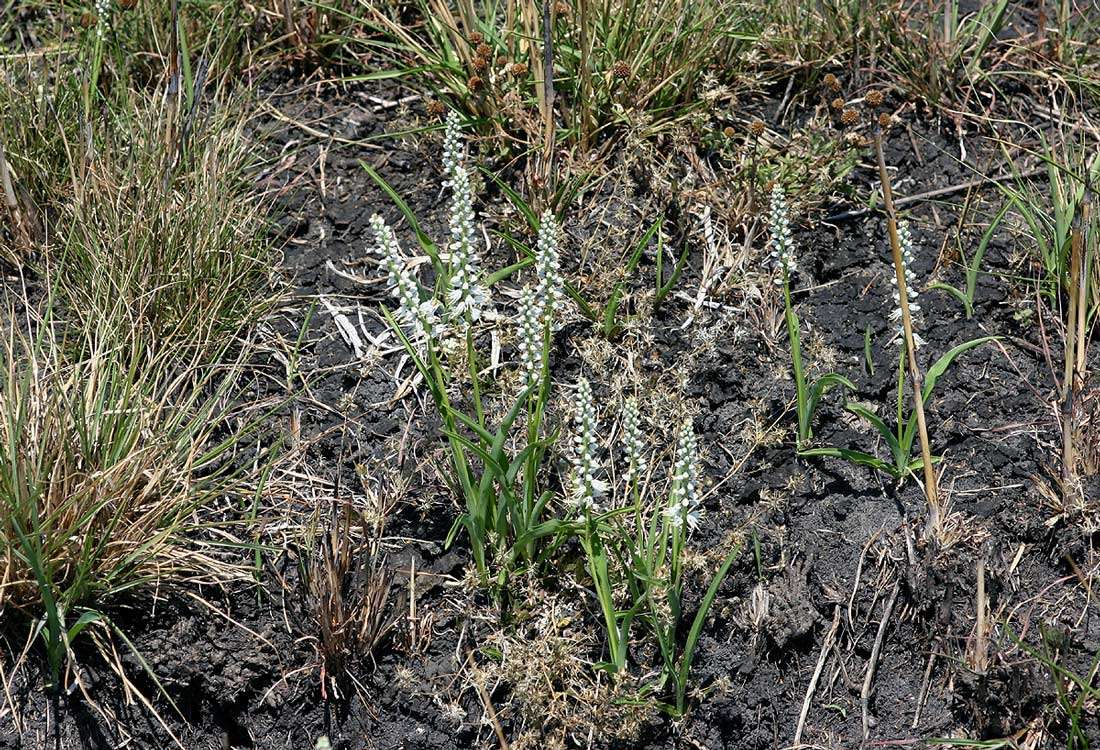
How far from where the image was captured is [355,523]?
9.46ft

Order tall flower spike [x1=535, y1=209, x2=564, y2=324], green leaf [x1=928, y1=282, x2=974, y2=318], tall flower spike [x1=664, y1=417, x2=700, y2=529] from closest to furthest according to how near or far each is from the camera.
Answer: tall flower spike [x1=664, y1=417, x2=700, y2=529]
tall flower spike [x1=535, y1=209, x2=564, y2=324]
green leaf [x1=928, y1=282, x2=974, y2=318]

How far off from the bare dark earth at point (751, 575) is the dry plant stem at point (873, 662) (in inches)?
0.4

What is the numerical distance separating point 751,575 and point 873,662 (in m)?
0.36

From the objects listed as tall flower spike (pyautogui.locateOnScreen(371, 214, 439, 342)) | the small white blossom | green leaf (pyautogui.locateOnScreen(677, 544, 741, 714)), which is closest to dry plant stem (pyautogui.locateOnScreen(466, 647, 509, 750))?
green leaf (pyautogui.locateOnScreen(677, 544, 741, 714))

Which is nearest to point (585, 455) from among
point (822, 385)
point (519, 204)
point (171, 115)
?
point (822, 385)

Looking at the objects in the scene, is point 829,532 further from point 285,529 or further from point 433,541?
point 285,529

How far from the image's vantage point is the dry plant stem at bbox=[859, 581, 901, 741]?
261 cm

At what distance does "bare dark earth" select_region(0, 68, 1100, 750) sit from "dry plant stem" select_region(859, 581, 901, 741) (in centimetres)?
1

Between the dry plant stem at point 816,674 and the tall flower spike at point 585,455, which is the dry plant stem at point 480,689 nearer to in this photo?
the tall flower spike at point 585,455

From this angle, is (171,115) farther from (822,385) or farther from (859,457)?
(859,457)

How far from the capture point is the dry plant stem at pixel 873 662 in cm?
261

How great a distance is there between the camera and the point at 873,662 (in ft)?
8.75

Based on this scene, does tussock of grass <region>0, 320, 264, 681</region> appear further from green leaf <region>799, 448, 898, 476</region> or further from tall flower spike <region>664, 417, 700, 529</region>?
green leaf <region>799, 448, 898, 476</region>

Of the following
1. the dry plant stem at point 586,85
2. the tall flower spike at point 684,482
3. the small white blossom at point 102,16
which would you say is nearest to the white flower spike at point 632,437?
the tall flower spike at point 684,482
